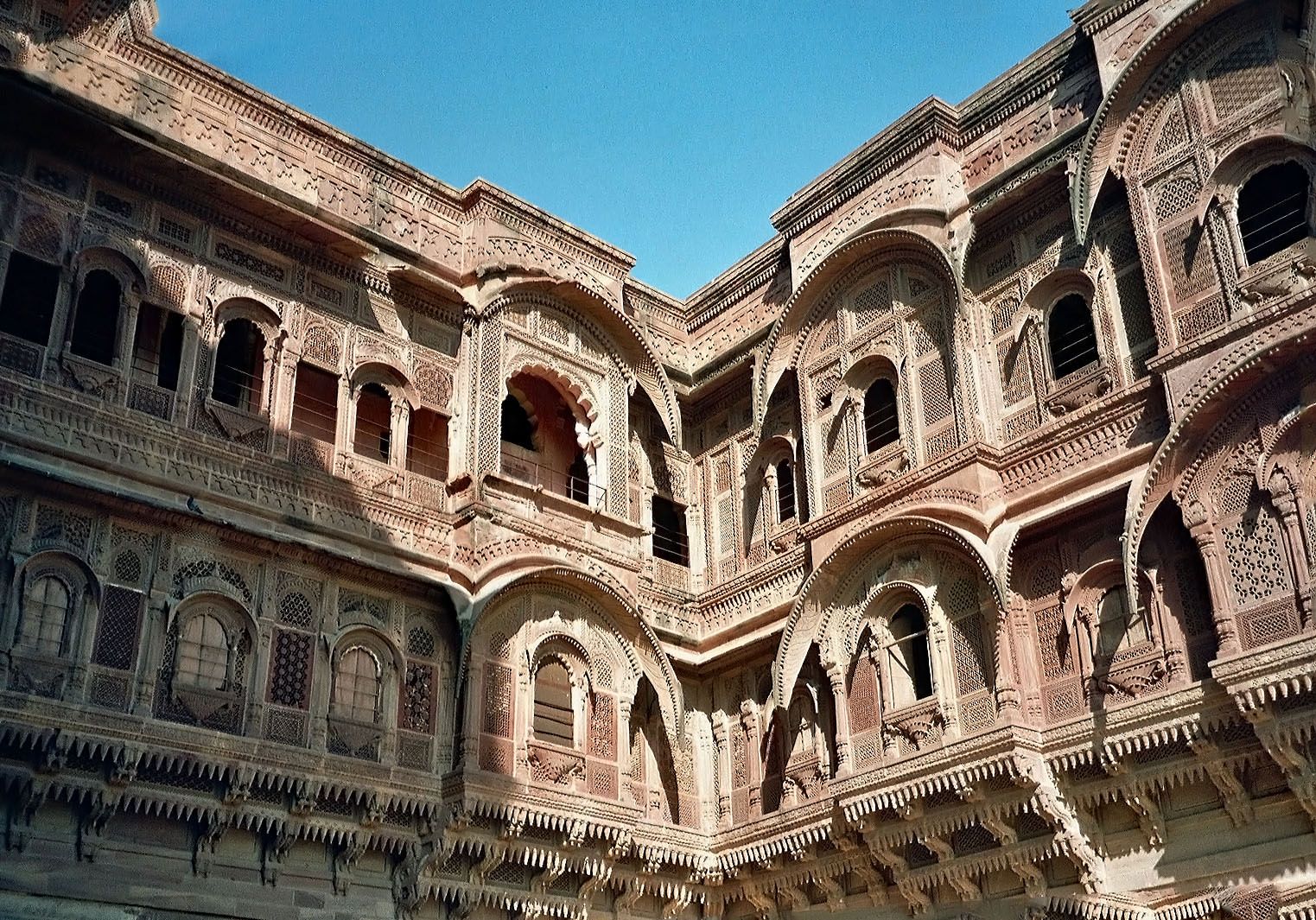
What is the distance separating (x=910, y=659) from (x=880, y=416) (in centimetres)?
278

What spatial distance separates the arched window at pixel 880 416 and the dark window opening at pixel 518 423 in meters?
3.88

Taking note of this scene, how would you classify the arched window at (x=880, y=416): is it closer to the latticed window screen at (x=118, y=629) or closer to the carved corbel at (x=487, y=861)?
the carved corbel at (x=487, y=861)

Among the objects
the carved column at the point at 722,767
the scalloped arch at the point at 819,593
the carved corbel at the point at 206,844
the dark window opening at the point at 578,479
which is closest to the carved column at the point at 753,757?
the carved column at the point at 722,767

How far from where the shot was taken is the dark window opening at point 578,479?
15.5 meters

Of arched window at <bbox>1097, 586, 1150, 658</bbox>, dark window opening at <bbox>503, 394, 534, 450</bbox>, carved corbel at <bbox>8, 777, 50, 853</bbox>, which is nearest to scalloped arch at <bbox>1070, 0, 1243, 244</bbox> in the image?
arched window at <bbox>1097, 586, 1150, 658</bbox>

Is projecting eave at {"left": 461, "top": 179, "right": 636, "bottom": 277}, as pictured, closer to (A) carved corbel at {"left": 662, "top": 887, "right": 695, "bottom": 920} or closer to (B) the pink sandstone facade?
(B) the pink sandstone facade

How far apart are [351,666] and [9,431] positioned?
3.63m

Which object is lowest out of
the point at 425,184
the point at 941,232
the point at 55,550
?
the point at 55,550

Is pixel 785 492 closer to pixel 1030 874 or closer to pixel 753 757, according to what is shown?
pixel 753 757

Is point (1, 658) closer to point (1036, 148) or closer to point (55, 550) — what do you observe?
point (55, 550)

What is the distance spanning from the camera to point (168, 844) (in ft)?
35.5

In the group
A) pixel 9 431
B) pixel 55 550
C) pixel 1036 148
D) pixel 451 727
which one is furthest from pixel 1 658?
pixel 1036 148

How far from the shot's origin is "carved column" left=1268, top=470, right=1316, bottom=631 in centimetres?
1005

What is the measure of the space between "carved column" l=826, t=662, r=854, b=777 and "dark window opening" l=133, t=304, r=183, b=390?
681 cm
